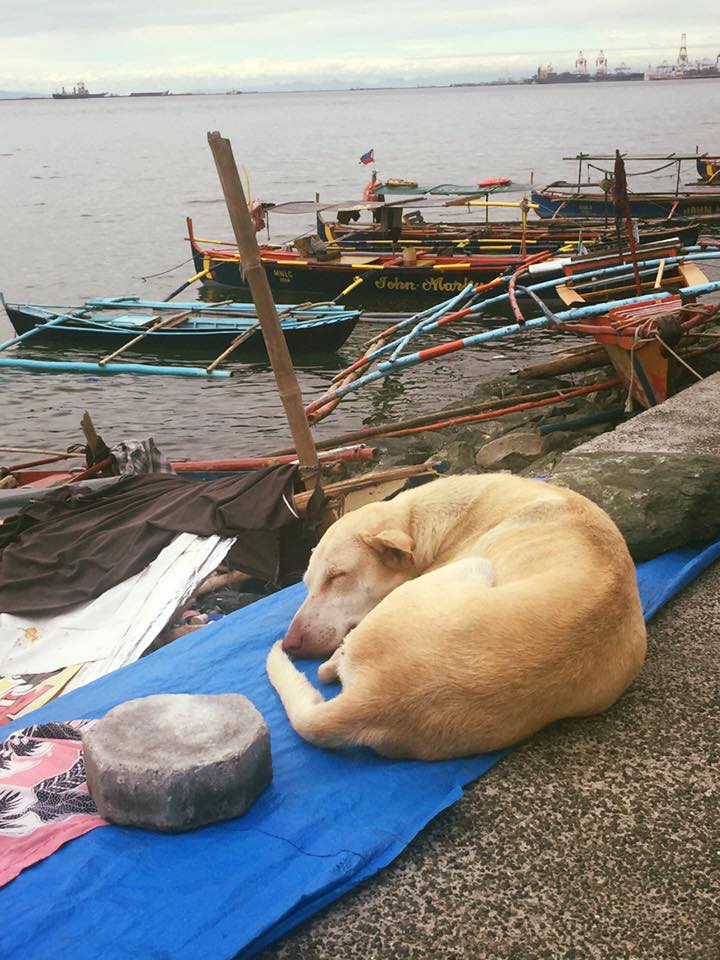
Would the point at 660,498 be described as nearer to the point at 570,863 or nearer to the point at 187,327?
the point at 570,863

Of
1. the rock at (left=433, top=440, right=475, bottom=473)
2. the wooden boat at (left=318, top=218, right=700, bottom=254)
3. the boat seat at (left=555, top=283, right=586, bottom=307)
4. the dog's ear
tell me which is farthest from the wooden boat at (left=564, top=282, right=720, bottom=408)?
the wooden boat at (left=318, top=218, right=700, bottom=254)

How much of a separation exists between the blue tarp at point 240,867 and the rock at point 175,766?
0.06m

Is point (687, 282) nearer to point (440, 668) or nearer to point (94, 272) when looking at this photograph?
point (440, 668)

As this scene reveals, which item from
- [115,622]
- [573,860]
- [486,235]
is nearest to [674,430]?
[115,622]

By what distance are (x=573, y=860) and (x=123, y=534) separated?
4220mm

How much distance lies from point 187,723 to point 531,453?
29.1ft

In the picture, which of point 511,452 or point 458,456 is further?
point 458,456

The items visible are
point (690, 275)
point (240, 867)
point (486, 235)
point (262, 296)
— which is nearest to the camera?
point (240, 867)

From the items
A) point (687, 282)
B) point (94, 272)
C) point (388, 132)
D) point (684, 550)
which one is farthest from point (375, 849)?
point (388, 132)

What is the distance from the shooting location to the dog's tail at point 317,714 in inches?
134

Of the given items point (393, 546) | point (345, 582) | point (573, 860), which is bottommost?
point (573, 860)

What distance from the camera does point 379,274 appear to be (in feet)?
78.5

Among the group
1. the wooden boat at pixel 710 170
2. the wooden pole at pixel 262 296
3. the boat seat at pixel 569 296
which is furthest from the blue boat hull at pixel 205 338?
the wooden boat at pixel 710 170

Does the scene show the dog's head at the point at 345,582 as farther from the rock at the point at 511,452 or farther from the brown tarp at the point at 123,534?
the rock at the point at 511,452
